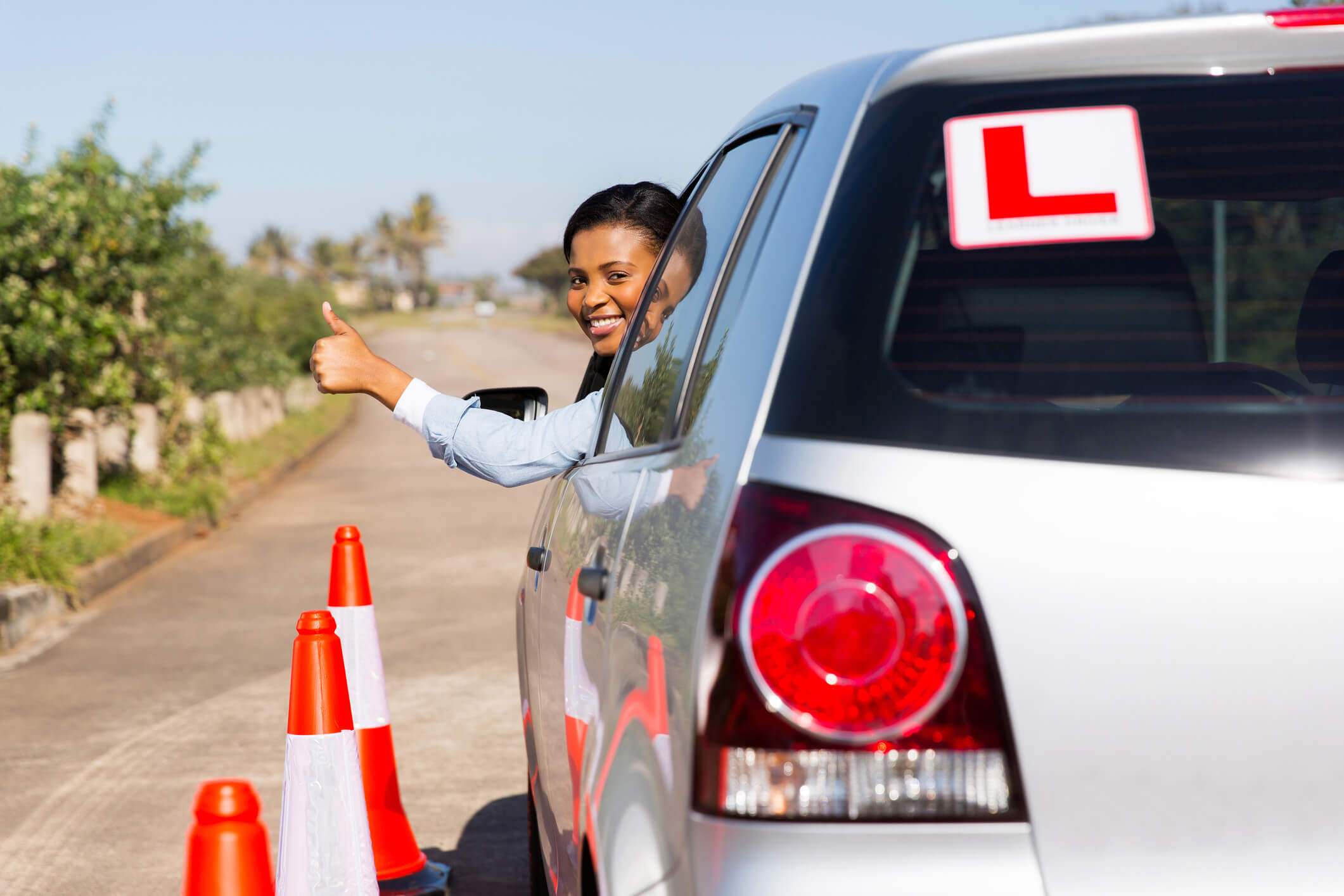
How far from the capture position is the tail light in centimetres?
159

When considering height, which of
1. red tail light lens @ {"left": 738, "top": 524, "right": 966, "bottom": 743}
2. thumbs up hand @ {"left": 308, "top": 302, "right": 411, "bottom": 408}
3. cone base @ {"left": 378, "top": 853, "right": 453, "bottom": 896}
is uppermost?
thumbs up hand @ {"left": 308, "top": 302, "right": 411, "bottom": 408}

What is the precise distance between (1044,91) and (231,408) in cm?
1824

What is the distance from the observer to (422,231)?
14025 cm

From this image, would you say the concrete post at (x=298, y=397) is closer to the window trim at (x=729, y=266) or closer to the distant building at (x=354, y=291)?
the window trim at (x=729, y=266)

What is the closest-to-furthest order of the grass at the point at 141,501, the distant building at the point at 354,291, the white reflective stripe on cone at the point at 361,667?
the white reflective stripe on cone at the point at 361,667, the grass at the point at 141,501, the distant building at the point at 354,291

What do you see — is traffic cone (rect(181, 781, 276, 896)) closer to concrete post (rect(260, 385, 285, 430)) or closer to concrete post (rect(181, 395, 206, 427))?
concrete post (rect(181, 395, 206, 427))

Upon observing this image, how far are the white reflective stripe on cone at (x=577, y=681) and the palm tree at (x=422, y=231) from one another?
5527 inches

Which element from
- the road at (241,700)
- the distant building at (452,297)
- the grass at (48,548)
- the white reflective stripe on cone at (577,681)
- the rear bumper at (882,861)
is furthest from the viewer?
the distant building at (452,297)

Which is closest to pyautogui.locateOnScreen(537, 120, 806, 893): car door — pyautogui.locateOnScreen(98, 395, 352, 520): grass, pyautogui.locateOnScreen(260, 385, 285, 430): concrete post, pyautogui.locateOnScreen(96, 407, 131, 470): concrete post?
pyautogui.locateOnScreen(98, 395, 352, 520): grass

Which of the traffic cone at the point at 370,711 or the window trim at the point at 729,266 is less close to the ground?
the window trim at the point at 729,266

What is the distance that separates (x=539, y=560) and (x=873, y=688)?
1.73 metres

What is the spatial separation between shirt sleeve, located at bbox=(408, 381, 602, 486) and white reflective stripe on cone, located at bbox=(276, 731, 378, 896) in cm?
68

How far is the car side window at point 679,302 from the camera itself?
230 centimetres

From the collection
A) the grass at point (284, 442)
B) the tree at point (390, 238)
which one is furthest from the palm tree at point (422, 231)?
the grass at point (284, 442)
